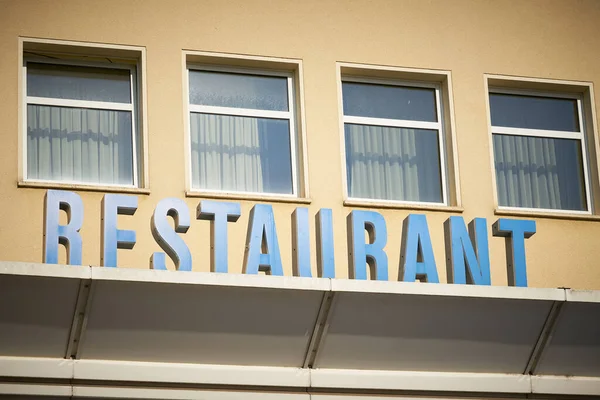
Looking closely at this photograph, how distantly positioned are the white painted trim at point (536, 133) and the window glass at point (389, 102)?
0.84 meters

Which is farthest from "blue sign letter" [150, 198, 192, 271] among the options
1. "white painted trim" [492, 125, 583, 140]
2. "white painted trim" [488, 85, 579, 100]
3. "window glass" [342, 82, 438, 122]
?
"white painted trim" [488, 85, 579, 100]

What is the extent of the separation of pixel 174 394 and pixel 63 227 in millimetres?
2072

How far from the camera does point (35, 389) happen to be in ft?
46.3

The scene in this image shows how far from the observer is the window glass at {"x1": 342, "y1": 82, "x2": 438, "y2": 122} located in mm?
17203

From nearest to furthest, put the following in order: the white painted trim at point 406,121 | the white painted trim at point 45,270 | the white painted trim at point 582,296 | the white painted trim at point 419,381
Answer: the white painted trim at point 45,270, the white painted trim at point 419,381, the white painted trim at point 582,296, the white painted trim at point 406,121

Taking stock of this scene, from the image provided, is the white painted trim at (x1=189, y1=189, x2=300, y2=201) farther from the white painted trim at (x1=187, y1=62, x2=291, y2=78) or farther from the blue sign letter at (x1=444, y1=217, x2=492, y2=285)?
the blue sign letter at (x1=444, y1=217, x2=492, y2=285)

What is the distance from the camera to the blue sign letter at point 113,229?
1486 cm

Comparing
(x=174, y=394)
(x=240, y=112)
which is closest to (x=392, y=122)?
(x=240, y=112)

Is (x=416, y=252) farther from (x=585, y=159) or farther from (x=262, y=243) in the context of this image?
(x=585, y=159)

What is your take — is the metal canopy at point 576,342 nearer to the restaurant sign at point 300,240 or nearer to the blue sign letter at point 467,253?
the restaurant sign at point 300,240

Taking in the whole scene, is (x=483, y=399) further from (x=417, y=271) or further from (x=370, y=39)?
(x=370, y=39)

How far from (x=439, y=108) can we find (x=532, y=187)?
1503 mm

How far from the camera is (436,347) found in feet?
51.2

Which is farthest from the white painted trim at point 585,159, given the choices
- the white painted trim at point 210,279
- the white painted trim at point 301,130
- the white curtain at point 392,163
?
the white painted trim at point 210,279
